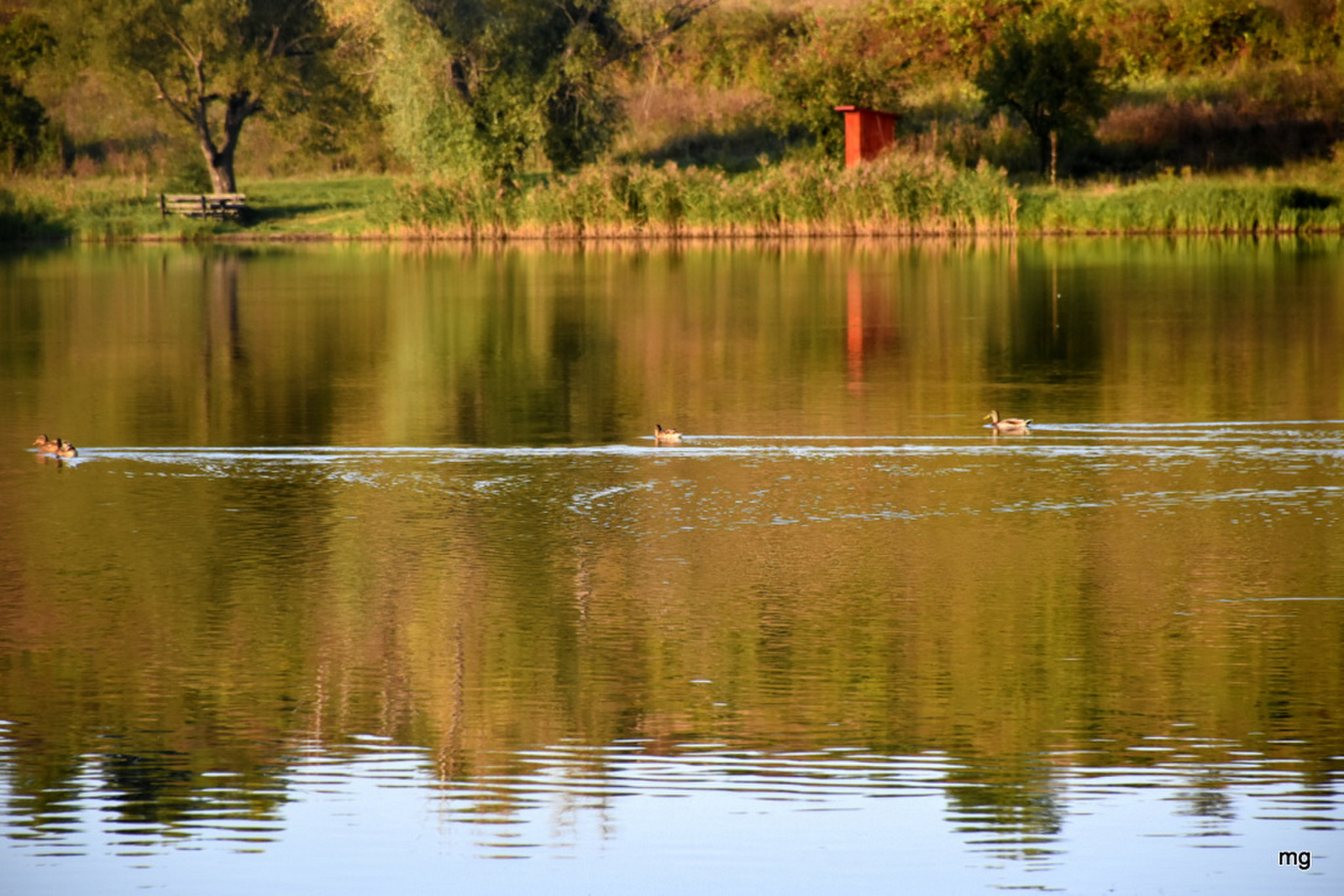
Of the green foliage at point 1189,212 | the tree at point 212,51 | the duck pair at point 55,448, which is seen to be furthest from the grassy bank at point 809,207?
the duck pair at point 55,448

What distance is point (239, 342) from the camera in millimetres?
25844

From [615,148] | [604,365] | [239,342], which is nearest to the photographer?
[604,365]

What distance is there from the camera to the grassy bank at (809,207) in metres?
46.1

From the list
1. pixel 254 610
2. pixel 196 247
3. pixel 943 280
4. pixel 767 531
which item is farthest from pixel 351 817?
pixel 196 247

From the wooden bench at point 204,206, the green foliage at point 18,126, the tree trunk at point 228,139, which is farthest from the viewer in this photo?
the green foliage at point 18,126

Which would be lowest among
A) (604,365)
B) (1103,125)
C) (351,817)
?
(351,817)

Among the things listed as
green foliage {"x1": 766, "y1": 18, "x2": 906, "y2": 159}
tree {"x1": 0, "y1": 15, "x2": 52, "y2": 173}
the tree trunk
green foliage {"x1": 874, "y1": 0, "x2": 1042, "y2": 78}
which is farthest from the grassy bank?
green foliage {"x1": 874, "y1": 0, "x2": 1042, "y2": 78}

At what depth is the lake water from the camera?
7.02 m

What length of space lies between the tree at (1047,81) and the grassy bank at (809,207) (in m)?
2.46

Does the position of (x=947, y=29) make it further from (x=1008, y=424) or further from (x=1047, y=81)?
(x=1008, y=424)

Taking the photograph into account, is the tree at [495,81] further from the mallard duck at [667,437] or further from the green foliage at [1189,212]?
the mallard duck at [667,437]

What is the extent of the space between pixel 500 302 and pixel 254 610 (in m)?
20.9

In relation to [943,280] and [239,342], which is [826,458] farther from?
[943,280]

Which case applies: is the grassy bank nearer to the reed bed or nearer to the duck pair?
the reed bed
